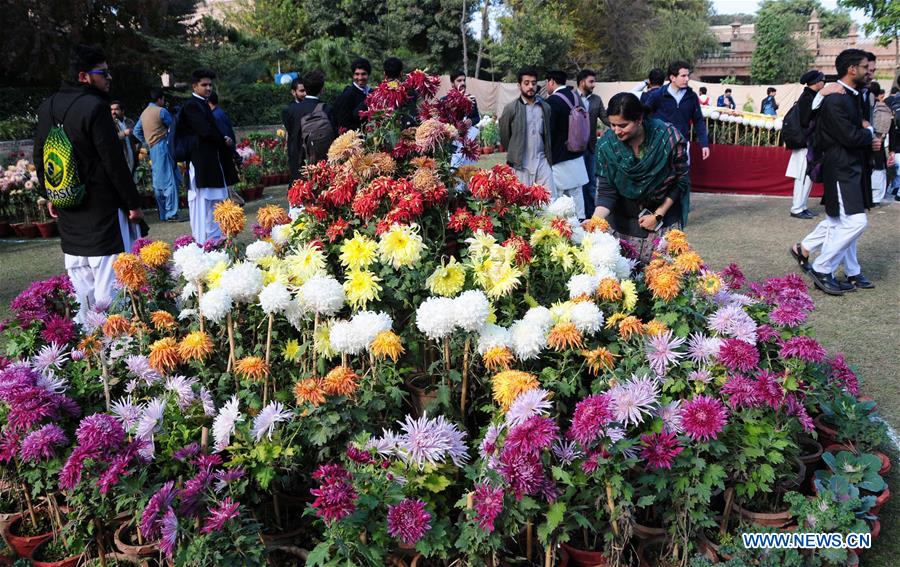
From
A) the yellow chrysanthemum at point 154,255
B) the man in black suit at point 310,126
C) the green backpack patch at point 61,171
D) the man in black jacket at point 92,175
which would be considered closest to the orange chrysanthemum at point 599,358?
the yellow chrysanthemum at point 154,255

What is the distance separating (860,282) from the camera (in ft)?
20.9

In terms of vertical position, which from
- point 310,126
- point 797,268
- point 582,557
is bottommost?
point 797,268

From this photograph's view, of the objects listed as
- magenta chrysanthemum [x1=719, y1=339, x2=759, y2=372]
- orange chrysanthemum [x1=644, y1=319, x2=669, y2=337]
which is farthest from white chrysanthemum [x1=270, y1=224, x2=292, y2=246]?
magenta chrysanthemum [x1=719, y1=339, x2=759, y2=372]

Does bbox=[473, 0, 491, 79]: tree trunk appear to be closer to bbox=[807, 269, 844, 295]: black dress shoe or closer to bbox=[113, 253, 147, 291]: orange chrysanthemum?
bbox=[807, 269, 844, 295]: black dress shoe

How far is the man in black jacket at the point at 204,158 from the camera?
7.22 metres

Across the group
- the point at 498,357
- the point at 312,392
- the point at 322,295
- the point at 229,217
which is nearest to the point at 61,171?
the point at 229,217

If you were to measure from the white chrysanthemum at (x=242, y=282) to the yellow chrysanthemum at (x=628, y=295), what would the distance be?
4.68 ft

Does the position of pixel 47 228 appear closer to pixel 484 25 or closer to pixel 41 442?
pixel 41 442

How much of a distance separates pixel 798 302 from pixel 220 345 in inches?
97.4

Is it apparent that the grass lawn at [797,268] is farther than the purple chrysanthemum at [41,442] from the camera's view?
Yes

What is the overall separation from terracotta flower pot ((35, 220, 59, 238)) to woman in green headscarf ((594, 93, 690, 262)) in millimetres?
8289

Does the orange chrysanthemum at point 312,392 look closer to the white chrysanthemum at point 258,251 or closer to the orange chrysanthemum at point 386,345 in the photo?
the orange chrysanthemum at point 386,345

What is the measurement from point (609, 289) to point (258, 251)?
60.0 inches

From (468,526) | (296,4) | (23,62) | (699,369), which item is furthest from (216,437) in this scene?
(296,4)
